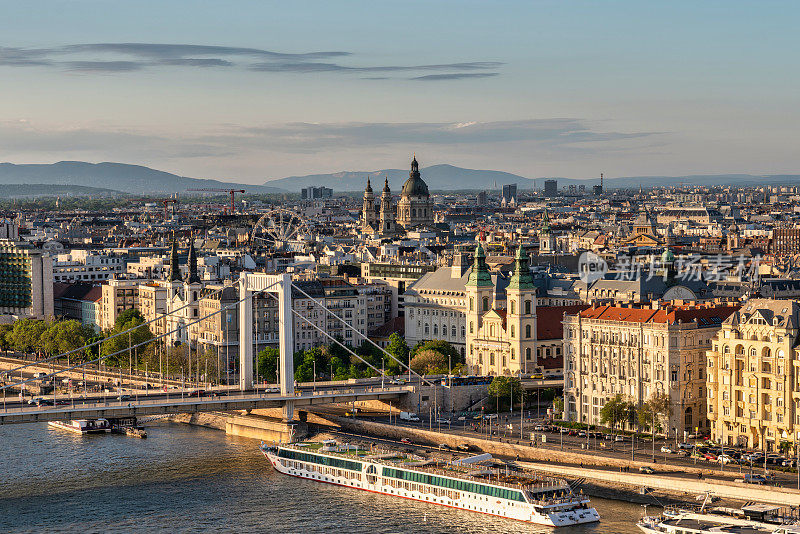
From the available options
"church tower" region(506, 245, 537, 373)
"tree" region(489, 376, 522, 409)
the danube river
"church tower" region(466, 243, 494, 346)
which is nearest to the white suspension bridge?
the danube river

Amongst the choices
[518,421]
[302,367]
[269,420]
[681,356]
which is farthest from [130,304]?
[681,356]

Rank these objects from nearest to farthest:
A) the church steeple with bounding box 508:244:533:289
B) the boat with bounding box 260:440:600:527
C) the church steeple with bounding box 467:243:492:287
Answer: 1. the boat with bounding box 260:440:600:527
2. the church steeple with bounding box 508:244:533:289
3. the church steeple with bounding box 467:243:492:287

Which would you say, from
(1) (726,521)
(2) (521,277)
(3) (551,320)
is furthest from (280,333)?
(1) (726,521)

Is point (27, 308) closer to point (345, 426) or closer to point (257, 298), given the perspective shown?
point (257, 298)

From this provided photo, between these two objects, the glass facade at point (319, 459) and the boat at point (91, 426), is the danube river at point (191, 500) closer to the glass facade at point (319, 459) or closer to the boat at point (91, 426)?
the glass facade at point (319, 459)

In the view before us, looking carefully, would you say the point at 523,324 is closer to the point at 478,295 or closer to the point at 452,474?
the point at 478,295

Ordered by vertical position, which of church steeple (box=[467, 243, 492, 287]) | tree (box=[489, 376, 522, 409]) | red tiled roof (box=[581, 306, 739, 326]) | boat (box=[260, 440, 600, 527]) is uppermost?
church steeple (box=[467, 243, 492, 287])

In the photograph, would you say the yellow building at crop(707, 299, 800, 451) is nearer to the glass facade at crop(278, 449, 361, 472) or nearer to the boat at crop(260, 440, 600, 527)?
the boat at crop(260, 440, 600, 527)
